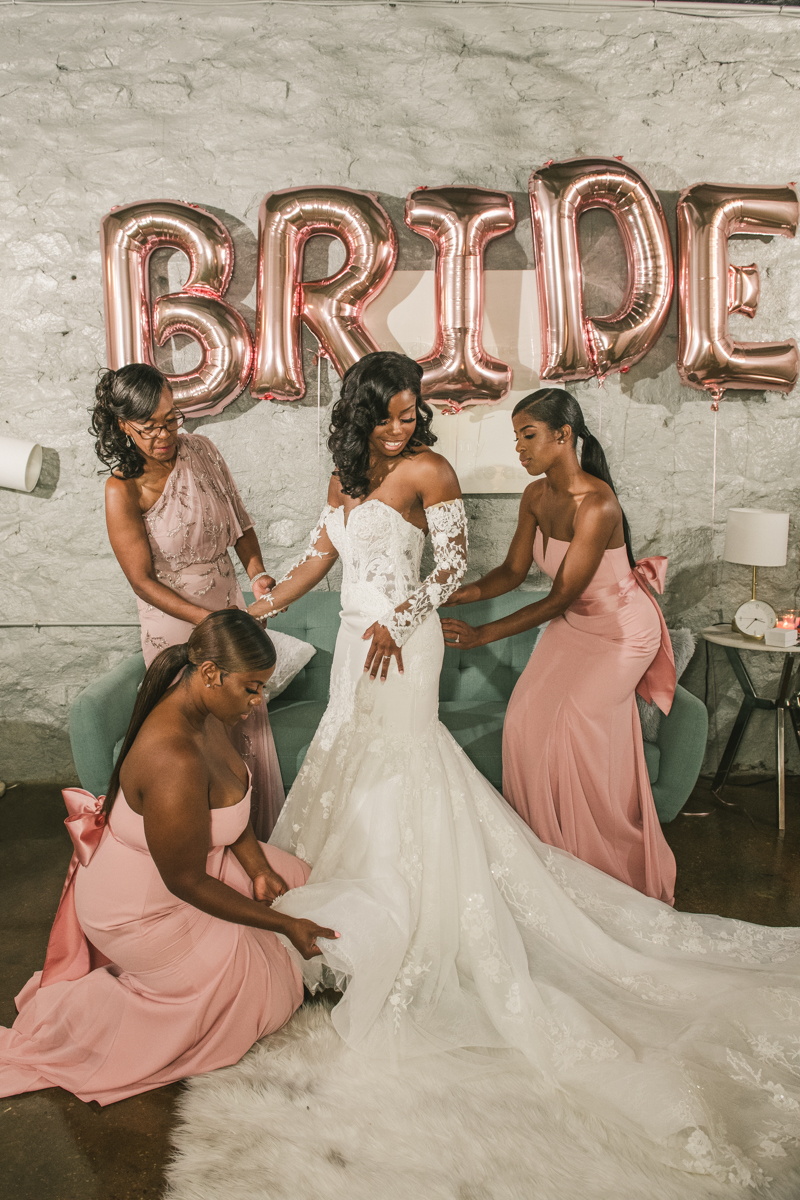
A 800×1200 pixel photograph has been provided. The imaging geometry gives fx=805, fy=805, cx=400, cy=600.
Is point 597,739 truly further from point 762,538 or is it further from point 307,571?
point 762,538

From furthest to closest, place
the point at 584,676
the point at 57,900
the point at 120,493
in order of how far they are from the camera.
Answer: the point at 57,900 → the point at 584,676 → the point at 120,493

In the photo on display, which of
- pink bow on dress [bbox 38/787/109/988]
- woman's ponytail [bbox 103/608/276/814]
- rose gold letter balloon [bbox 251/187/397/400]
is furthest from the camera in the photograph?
rose gold letter balloon [bbox 251/187/397/400]

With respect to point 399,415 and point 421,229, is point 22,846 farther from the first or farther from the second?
point 421,229

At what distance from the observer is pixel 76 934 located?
2.24m

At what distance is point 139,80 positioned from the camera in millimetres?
4078

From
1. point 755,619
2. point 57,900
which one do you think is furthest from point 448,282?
point 57,900

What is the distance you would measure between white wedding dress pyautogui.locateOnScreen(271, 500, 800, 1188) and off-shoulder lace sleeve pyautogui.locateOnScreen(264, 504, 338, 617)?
0.09 ft

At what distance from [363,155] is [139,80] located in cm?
119

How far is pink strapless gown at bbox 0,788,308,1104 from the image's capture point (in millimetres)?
2088

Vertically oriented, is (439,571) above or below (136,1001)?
above

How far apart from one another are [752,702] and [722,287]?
2110 millimetres

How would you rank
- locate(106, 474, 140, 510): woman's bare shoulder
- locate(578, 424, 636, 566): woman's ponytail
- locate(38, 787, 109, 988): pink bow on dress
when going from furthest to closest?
locate(578, 424, 636, 566): woman's ponytail → locate(106, 474, 140, 510): woman's bare shoulder → locate(38, 787, 109, 988): pink bow on dress

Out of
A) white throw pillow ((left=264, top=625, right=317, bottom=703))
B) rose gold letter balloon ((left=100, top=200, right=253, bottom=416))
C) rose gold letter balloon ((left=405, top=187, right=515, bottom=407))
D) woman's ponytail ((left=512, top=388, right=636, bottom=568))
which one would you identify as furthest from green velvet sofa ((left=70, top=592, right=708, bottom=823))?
rose gold letter balloon ((left=100, top=200, right=253, bottom=416))

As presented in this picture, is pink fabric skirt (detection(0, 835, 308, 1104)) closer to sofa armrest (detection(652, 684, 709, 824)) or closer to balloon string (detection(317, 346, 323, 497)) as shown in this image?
sofa armrest (detection(652, 684, 709, 824))
